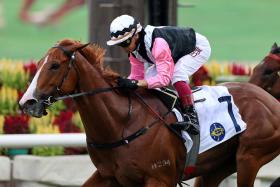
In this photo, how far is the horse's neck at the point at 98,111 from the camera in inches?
272

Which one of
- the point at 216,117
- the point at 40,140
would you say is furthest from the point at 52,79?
the point at 40,140

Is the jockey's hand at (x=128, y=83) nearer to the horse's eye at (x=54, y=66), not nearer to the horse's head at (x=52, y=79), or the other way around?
the horse's head at (x=52, y=79)

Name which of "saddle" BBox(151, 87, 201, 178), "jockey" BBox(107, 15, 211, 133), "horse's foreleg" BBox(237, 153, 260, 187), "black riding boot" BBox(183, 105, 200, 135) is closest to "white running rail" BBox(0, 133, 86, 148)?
"jockey" BBox(107, 15, 211, 133)

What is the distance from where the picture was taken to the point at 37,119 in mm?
9156

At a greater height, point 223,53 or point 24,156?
point 24,156

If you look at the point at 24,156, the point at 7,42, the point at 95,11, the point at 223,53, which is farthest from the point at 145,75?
the point at 7,42

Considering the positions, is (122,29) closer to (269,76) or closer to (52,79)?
(52,79)

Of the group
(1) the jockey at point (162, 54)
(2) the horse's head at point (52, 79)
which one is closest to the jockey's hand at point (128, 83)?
(1) the jockey at point (162, 54)

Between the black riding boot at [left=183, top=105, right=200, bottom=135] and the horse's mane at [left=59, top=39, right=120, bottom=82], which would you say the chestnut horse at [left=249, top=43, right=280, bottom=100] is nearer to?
the black riding boot at [left=183, top=105, right=200, bottom=135]

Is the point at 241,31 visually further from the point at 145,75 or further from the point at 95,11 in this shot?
the point at 145,75

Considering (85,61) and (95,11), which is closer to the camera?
(85,61)

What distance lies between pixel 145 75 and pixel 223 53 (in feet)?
42.0

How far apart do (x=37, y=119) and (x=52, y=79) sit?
247 centimetres

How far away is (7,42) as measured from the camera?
21.4 m
